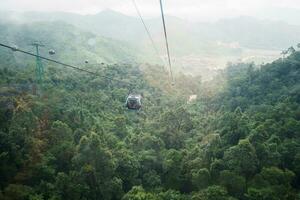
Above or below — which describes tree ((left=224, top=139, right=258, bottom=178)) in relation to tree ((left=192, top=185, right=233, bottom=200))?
above

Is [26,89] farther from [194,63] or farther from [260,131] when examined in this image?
[194,63]

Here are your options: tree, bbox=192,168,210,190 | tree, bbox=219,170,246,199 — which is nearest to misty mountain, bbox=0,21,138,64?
tree, bbox=192,168,210,190

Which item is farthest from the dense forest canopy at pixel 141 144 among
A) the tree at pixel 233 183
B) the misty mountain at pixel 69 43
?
the misty mountain at pixel 69 43

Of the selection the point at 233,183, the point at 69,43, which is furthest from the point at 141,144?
the point at 69,43

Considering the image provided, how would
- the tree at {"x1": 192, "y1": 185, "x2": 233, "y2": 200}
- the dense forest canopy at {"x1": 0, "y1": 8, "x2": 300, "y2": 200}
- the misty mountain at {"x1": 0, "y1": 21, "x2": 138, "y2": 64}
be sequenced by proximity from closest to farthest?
the tree at {"x1": 192, "y1": 185, "x2": 233, "y2": 200}
the dense forest canopy at {"x1": 0, "y1": 8, "x2": 300, "y2": 200}
the misty mountain at {"x1": 0, "y1": 21, "x2": 138, "y2": 64}

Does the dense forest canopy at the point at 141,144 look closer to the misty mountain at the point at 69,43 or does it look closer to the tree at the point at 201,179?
the tree at the point at 201,179

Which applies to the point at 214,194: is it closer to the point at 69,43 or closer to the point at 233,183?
the point at 233,183

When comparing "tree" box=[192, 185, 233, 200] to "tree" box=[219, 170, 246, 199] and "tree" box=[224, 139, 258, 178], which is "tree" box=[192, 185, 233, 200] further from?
"tree" box=[224, 139, 258, 178]

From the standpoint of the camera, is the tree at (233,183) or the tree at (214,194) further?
the tree at (233,183)

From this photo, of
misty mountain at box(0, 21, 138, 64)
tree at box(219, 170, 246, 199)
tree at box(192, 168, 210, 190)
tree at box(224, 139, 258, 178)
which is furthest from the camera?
misty mountain at box(0, 21, 138, 64)
